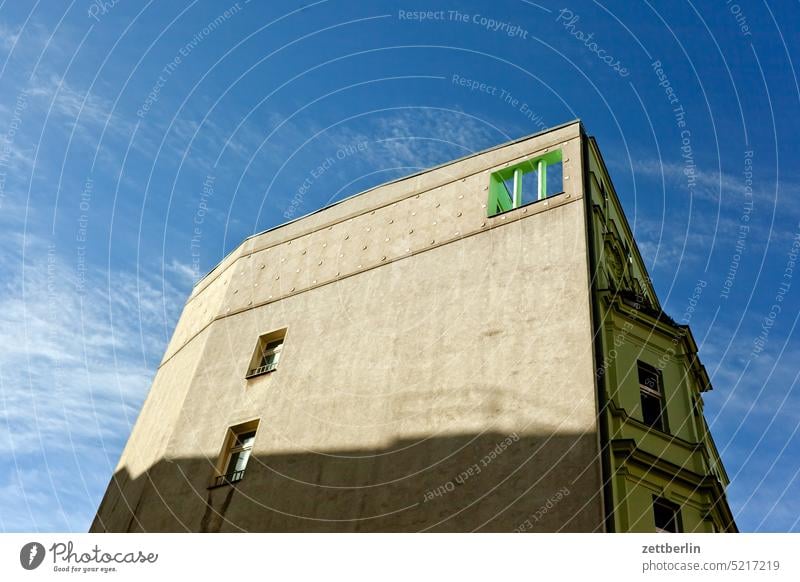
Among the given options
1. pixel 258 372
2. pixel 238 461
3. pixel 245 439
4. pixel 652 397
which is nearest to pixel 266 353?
pixel 258 372

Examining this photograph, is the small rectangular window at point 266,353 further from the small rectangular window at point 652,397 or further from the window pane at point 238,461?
the small rectangular window at point 652,397

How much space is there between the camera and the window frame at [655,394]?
684 inches

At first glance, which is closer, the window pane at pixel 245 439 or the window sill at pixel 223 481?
the window sill at pixel 223 481

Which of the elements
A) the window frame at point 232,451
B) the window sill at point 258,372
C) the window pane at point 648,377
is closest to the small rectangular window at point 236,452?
the window frame at point 232,451

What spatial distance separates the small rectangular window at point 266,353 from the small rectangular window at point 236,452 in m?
1.97

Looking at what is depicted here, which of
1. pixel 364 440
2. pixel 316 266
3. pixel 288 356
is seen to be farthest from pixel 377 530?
pixel 316 266

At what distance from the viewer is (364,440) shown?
18281mm

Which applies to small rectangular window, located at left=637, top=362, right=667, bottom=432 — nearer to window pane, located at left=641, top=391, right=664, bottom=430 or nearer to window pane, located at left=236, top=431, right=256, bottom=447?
window pane, located at left=641, top=391, right=664, bottom=430

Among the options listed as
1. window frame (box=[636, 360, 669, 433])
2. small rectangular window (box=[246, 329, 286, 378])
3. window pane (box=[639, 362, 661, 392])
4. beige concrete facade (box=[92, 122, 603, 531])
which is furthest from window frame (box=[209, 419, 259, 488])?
window pane (box=[639, 362, 661, 392])

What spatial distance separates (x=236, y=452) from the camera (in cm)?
2081

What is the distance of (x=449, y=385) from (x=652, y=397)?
5215 mm

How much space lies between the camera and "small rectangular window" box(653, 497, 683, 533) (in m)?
15.5
